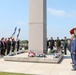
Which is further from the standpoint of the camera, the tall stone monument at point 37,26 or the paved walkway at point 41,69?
the tall stone monument at point 37,26

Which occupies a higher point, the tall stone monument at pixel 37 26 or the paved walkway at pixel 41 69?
the tall stone monument at pixel 37 26

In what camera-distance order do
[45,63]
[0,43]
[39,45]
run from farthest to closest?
[0,43] → [39,45] → [45,63]

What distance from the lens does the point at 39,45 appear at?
1694 cm

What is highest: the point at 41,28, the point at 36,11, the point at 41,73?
the point at 36,11

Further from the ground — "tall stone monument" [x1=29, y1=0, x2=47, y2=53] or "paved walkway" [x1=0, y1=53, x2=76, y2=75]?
"tall stone monument" [x1=29, y1=0, x2=47, y2=53]

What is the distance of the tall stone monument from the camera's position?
17.0m

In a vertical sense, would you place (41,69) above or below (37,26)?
below

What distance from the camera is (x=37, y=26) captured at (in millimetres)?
17047

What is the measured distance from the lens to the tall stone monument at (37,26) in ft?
55.6

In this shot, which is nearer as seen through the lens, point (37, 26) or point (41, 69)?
point (41, 69)

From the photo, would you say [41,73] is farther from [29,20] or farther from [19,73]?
[29,20]

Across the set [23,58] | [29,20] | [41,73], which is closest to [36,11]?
[29,20]

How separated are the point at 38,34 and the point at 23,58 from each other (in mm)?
3230

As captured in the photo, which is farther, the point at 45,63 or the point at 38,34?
the point at 38,34
